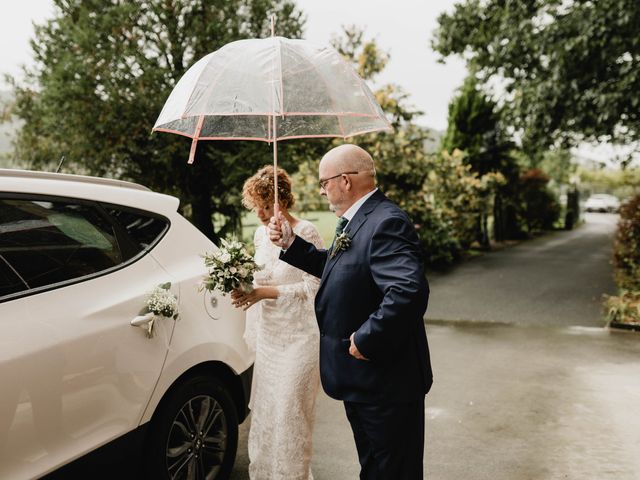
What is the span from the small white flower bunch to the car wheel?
1.52 feet

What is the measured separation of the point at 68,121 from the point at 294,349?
9431 millimetres

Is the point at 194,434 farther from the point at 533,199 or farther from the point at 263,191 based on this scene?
the point at 533,199

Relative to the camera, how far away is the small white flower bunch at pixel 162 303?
290 cm

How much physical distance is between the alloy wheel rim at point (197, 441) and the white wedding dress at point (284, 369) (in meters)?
0.24

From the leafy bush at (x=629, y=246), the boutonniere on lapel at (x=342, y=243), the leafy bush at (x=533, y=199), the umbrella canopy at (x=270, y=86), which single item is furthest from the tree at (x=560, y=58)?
the boutonniere on lapel at (x=342, y=243)

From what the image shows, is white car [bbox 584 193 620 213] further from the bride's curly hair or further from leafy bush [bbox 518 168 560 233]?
the bride's curly hair

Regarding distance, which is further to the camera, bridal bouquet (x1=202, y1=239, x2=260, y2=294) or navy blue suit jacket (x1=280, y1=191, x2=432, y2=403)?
bridal bouquet (x1=202, y1=239, x2=260, y2=294)

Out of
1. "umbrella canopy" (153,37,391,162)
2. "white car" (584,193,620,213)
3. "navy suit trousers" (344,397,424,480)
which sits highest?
"umbrella canopy" (153,37,391,162)

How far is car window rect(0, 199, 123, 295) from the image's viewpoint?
2523 millimetres

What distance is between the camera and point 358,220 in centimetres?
267

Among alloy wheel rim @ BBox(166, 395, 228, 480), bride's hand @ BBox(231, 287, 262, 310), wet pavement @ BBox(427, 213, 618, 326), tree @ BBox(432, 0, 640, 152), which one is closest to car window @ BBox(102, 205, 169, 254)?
bride's hand @ BBox(231, 287, 262, 310)

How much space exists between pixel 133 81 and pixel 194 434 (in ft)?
30.1

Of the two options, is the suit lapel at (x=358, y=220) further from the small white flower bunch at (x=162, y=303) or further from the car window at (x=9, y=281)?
the car window at (x=9, y=281)

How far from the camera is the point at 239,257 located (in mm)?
3166
